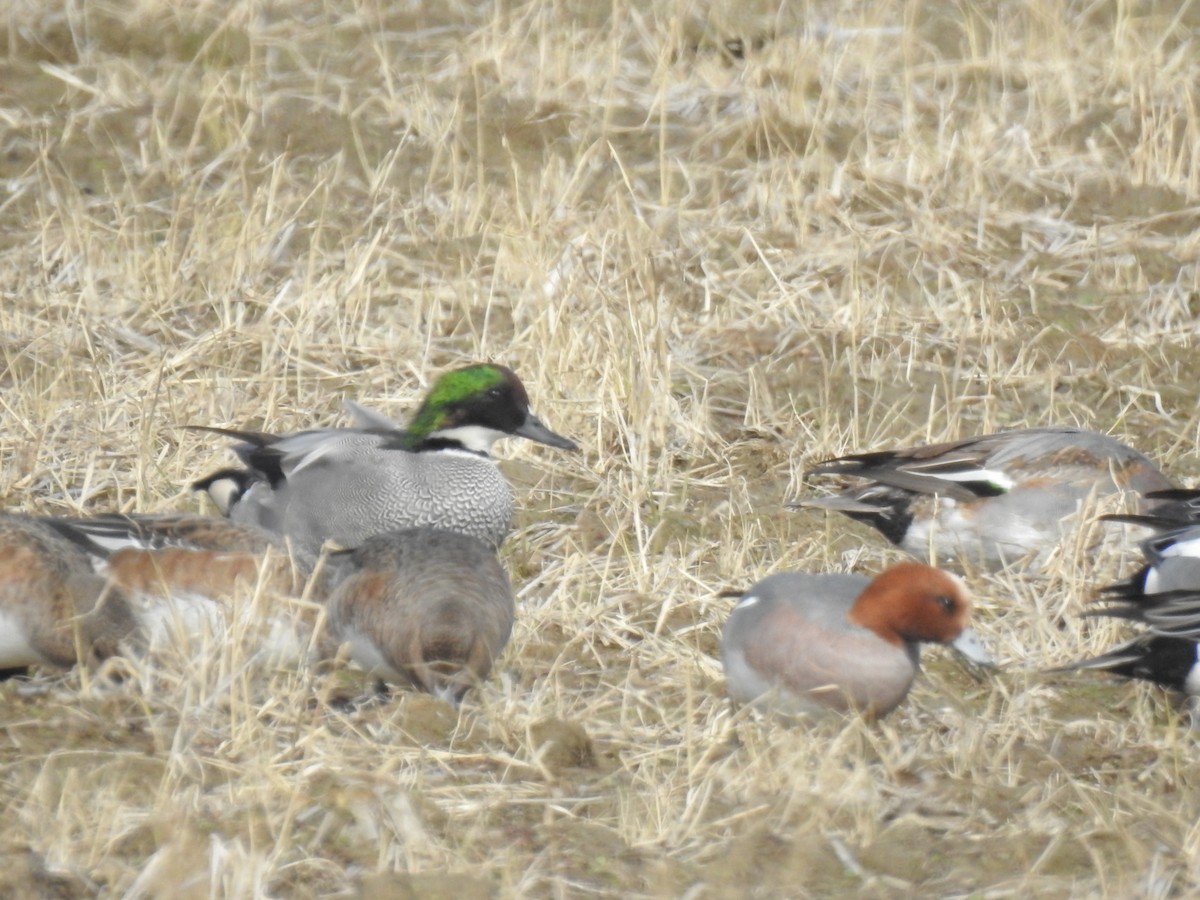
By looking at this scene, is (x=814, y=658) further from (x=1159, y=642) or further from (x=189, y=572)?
(x=189, y=572)

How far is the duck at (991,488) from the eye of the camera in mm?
4918

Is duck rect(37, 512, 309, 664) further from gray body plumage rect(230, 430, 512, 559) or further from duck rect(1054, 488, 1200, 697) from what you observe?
duck rect(1054, 488, 1200, 697)

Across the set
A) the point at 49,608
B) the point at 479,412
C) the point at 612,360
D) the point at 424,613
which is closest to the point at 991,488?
the point at 612,360

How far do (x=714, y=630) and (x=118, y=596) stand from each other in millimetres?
1292

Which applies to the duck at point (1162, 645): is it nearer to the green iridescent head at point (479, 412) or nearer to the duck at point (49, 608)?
the green iridescent head at point (479, 412)

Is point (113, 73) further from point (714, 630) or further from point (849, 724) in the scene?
point (849, 724)

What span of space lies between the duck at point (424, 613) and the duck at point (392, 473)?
0.73 m

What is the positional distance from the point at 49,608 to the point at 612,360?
6.46 feet

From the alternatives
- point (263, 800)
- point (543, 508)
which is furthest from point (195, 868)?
point (543, 508)

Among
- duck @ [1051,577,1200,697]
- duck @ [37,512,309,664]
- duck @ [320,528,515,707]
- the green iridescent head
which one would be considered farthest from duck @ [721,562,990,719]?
the green iridescent head

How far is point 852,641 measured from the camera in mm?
3609

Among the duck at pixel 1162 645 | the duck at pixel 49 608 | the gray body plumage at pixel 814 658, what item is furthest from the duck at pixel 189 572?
the duck at pixel 1162 645

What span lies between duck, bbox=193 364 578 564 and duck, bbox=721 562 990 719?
1290 mm

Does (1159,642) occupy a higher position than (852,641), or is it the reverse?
(852,641)
